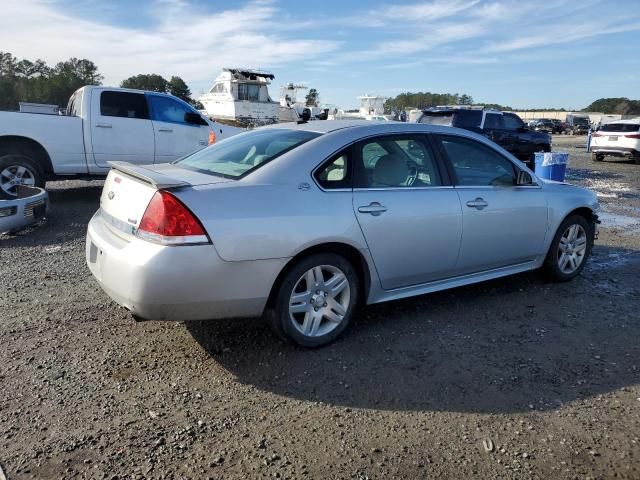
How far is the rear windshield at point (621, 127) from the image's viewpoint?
813 inches

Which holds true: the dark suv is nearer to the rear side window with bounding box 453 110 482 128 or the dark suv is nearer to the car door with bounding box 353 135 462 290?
the rear side window with bounding box 453 110 482 128

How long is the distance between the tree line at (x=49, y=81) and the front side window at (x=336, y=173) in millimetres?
39380

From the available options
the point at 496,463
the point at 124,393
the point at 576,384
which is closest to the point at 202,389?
the point at 124,393

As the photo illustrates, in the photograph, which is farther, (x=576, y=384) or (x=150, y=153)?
(x=150, y=153)

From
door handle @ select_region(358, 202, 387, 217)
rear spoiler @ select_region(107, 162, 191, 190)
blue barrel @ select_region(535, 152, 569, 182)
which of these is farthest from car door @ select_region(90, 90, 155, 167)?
blue barrel @ select_region(535, 152, 569, 182)

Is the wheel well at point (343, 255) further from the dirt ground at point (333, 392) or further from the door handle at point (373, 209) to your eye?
Result: the dirt ground at point (333, 392)

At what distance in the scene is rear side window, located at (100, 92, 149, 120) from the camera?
923 cm

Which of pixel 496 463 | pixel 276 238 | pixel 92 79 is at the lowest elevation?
pixel 496 463

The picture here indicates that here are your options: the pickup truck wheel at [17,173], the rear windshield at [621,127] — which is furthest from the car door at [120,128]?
the rear windshield at [621,127]

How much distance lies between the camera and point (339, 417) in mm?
2971

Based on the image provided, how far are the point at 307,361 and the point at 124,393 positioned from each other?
1.16 meters

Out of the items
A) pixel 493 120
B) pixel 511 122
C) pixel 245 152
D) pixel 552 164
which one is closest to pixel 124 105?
pixel 245 152

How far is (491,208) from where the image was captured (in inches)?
176

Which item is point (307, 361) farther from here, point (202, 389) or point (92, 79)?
point (92, 79)
